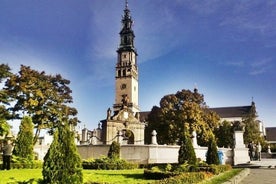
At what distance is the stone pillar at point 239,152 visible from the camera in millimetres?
35812

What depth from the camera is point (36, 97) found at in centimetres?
3544

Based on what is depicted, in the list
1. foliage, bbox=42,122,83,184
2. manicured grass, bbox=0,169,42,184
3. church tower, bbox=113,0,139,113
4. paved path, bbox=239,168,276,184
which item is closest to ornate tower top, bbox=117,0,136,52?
church tower, bbox=113,0,139,113

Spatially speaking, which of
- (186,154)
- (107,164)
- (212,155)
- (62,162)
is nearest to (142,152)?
Result: (107,164)

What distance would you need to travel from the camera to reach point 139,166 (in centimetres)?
2580

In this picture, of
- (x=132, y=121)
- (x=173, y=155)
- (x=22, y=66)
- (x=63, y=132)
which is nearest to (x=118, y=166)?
(x=173, y=155)

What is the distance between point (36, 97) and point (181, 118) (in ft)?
78.4

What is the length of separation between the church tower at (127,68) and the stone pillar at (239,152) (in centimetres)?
5433

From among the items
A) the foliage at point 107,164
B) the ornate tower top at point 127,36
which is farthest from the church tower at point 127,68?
the foliage at point 107,164

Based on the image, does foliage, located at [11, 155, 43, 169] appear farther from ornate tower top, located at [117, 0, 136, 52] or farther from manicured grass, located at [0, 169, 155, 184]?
ornate tower top, located at [117, 0, 136, 52]

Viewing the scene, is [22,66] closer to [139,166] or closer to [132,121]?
[139,166]

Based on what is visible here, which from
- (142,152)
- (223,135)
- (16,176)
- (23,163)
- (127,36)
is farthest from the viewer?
(127,36)

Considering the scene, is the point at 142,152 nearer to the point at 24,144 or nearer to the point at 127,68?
the point at 24,144

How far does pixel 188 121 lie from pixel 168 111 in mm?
3869

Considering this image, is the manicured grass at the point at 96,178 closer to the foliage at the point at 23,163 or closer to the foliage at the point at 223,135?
the foliage at the point at 23,163
